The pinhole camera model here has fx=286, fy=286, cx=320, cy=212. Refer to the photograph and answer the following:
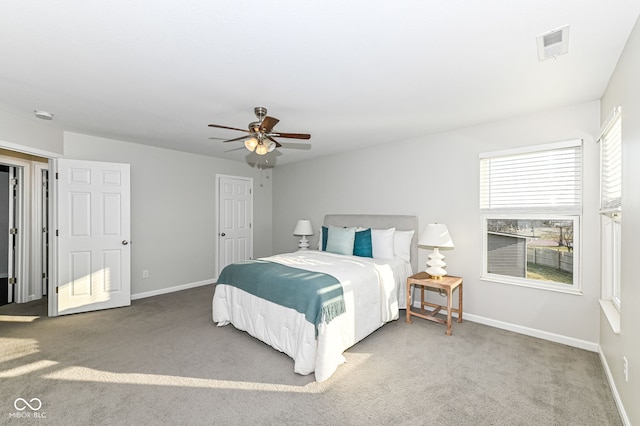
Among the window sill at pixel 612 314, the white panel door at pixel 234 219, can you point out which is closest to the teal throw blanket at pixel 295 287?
the window sill at pixel 612 314

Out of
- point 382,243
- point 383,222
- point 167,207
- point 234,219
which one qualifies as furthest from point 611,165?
point 167,207

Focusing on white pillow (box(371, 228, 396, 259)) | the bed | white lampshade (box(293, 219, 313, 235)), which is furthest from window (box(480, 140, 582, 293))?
white lampshade (box(293, 219, 313, 235))

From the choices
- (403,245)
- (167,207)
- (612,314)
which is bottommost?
(612,314)

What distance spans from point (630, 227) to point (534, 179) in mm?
1492

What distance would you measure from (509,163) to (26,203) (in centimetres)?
684

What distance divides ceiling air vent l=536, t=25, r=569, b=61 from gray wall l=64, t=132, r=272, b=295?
505 cm

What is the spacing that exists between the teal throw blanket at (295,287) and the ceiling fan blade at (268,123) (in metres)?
1.47

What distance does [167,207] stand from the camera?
4.95 m

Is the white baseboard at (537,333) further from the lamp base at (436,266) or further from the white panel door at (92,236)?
the white panel door at (92,236)

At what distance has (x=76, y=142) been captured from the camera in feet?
13.2

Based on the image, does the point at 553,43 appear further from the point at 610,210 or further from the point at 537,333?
the point at 537,333

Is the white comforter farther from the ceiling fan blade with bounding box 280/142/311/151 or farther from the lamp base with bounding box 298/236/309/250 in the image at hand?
the ceiling fan blade with bounding box 280/142/311/151

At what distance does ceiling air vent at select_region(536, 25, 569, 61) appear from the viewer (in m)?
1.77

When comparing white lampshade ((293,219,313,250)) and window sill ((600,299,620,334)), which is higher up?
white lampshade ((293,219,313,250))
